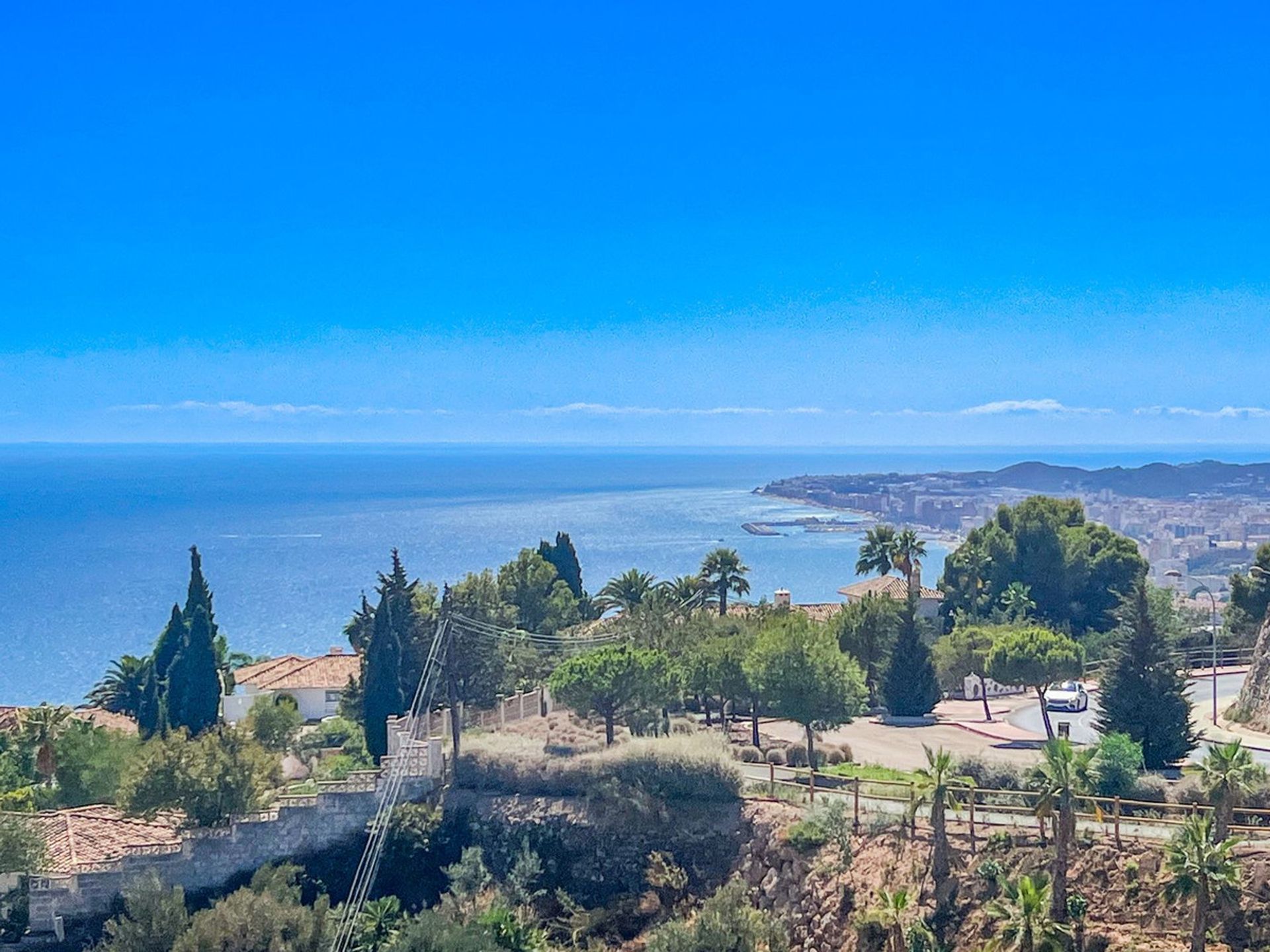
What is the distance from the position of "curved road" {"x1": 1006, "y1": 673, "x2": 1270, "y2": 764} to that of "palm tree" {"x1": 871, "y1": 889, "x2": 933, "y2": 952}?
11360 mm

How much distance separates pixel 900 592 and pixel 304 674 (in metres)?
27.7

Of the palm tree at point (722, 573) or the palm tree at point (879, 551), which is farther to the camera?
the palm tree at point (879, 551)

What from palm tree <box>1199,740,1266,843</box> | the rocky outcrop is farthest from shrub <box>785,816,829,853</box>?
the rocky outcrop

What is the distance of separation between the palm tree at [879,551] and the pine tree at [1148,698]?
20.2 meters

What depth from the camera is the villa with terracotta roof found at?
53.0 metres

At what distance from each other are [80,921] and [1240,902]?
23.5m

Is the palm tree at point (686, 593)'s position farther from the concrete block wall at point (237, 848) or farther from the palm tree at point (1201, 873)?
the palm tree at point (1201, 873)

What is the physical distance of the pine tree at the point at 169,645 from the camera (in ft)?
130

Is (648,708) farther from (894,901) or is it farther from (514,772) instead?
(894,901)

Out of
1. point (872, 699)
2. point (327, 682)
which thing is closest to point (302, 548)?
point (327, 682)

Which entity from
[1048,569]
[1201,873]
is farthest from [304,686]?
[1201,873]

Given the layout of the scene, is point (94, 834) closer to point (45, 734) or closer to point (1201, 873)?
point (45, 734)

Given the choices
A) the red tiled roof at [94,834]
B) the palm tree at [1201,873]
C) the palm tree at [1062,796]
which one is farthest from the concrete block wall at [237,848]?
the palm tree at [1201,873]

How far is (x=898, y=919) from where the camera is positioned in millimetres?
21359
